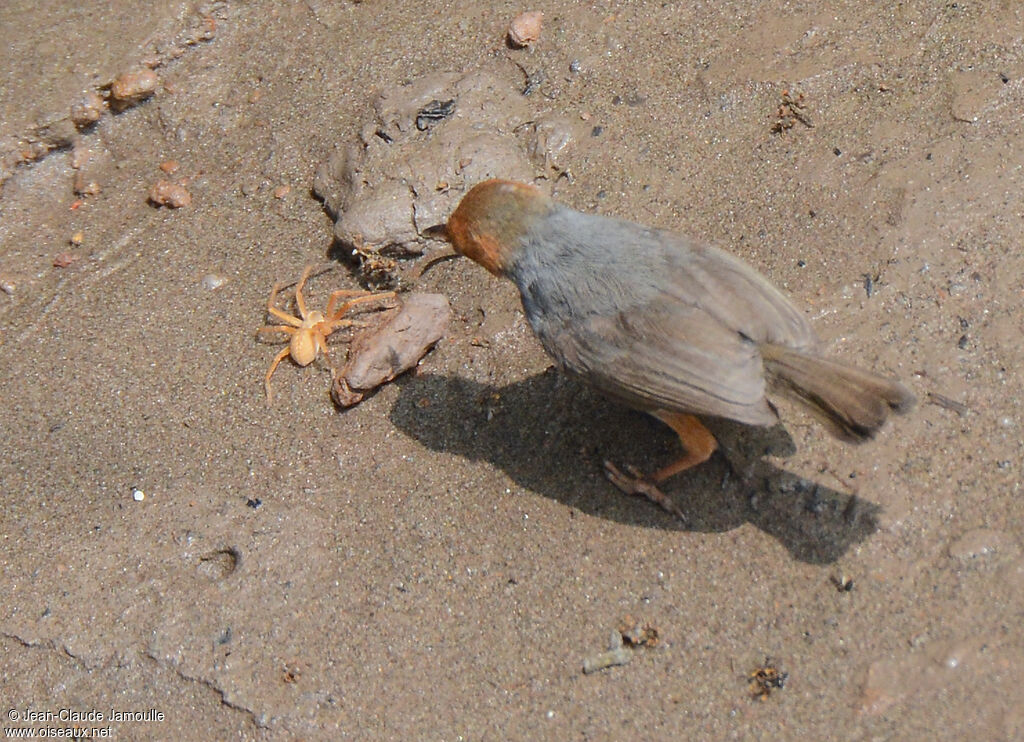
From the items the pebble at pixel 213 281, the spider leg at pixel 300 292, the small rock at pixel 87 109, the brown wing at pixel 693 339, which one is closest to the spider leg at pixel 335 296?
the spider leg at pixel 300 292

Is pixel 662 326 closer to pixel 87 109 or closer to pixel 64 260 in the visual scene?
pixel 64 260

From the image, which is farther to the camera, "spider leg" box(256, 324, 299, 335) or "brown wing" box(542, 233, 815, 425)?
"spider leg" box(256, 324, 299, 335)

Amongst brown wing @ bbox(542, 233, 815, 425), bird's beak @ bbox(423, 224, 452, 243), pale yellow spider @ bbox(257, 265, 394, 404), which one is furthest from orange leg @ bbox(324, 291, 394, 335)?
brown wing @ bbox(542, 233, 815, 425)

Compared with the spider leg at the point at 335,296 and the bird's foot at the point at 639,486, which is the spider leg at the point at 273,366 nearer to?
the spider leg at the point at 335,296

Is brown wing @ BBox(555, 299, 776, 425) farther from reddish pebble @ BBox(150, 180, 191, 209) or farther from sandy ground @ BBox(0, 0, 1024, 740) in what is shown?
reddish pebble @ BBox(150, 180, 191, 209)

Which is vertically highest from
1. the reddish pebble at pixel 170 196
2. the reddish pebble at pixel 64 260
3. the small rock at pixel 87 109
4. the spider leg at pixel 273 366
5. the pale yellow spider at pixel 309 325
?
the small rock at pixel 87 109

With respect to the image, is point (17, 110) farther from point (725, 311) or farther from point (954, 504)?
point (954, 504)
